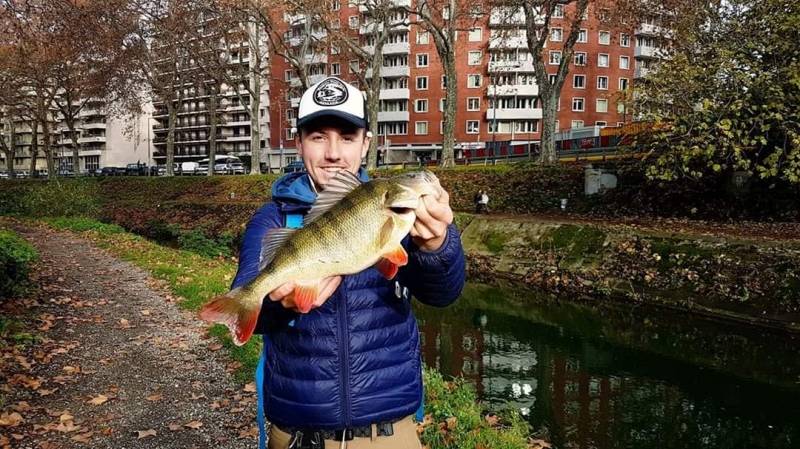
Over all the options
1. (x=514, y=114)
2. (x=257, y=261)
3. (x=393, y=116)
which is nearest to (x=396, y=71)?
(x=393, y=116)

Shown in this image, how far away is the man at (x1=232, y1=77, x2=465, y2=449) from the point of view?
89.0 inches

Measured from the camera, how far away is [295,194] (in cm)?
240

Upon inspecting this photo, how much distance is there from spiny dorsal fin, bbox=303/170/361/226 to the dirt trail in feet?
12.9

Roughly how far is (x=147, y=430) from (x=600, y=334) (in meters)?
9.06

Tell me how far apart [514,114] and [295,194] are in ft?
205

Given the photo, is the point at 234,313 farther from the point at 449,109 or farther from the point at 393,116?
the point at 393,116

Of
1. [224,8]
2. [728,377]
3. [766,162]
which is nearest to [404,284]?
[728,377]

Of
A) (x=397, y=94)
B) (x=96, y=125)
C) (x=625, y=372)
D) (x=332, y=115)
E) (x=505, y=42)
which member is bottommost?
(x=625, y=372)

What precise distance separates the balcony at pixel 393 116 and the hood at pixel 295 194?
203 feet

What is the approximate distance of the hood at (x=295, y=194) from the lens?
239 cm

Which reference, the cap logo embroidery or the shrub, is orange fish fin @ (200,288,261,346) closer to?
the cap logo embroidery

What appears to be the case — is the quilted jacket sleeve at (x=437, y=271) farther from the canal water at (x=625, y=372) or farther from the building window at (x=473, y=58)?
the building window at (x=473, y=58)

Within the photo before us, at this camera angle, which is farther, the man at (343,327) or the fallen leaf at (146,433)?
the fallen leaf at (146,433)

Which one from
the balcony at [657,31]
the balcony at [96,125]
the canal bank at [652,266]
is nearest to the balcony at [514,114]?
the balcony at [657,31]
